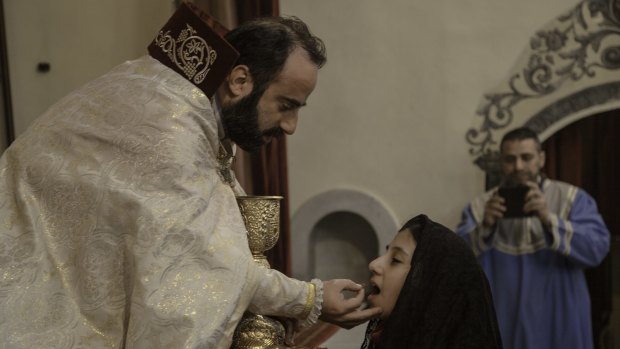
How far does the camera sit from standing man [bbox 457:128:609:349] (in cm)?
490

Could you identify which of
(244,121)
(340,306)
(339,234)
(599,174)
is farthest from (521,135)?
(340,306)

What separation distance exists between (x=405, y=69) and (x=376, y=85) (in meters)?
0.22

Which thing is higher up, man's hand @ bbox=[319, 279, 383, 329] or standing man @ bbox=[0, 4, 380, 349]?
standing man @ bbox=[0, 4, 380, 349]

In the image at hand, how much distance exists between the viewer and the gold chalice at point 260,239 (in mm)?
2045

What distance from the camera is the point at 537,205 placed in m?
4.88

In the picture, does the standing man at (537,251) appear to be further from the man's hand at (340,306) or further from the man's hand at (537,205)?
the man's hand at (340,306)

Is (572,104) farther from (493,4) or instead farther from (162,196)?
(162,196)

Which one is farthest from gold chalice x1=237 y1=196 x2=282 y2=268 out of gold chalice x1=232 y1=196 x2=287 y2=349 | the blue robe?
the blue robe

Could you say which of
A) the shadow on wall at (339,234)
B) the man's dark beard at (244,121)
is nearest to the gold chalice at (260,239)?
the man's dark beard at (244,121)

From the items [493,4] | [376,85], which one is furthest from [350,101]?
[493,4]

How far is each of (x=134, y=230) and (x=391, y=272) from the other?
77 centimetres

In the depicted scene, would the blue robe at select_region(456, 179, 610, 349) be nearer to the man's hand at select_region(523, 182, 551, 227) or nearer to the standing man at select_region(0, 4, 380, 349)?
the man's hand at select_region(523, 182, 551, 227)

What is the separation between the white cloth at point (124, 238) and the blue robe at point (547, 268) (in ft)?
10.4

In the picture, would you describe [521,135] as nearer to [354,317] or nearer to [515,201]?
[515,201]
